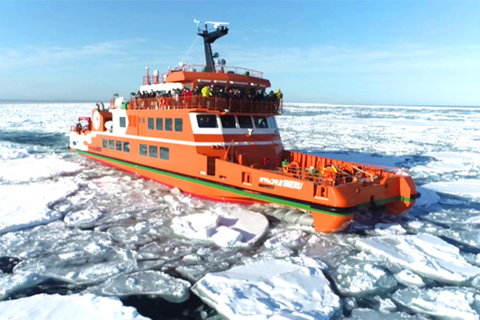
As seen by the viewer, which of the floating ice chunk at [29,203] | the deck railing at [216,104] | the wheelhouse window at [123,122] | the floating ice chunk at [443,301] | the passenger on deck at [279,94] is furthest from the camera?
the wheelhouse window at [123,122]

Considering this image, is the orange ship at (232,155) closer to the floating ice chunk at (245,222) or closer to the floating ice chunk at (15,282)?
the floating ice chunk at (245,222)

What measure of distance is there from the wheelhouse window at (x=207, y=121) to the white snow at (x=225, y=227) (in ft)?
9.18

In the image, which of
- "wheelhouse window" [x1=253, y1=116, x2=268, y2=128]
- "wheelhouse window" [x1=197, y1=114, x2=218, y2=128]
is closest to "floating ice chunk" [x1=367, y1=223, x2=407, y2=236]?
"wheelhouse window" [x1=253, y1=116, x2=268, y2=128]

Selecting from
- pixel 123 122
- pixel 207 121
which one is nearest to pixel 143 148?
pixel 123 122

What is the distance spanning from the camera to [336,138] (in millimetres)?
27203

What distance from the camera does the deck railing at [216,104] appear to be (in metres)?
11.1

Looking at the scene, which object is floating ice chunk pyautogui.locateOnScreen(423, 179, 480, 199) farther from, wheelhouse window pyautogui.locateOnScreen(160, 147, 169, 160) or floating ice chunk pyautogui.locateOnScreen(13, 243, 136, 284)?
floating ice chunk pyautogui.locateOnScreen(13, 243, 136, 284)

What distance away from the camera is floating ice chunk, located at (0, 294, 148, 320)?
211 inches

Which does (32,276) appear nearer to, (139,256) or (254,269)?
(139,256)

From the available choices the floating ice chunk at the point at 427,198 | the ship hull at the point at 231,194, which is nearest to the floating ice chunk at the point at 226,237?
the ship hull at the point at 231,194

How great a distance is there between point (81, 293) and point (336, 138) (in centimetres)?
2349

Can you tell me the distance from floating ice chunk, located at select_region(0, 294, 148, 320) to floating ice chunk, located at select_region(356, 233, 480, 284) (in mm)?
5129

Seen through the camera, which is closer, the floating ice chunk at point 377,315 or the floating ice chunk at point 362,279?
the floating ice chunk at point 377,315

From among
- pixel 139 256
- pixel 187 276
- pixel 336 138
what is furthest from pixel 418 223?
pixel 336 138
